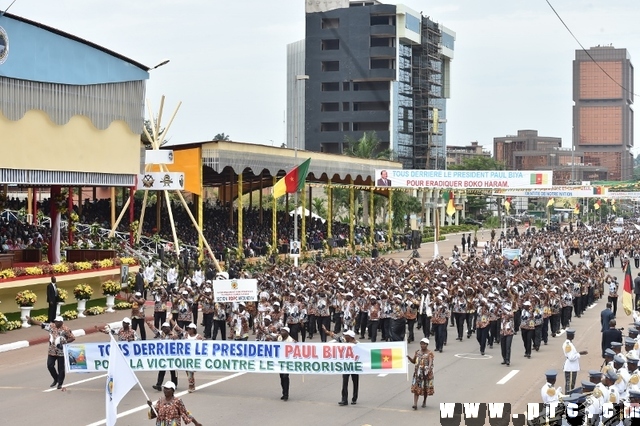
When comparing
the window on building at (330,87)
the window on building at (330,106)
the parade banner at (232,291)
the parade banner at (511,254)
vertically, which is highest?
the window on building at (330,87)

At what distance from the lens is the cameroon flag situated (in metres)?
17.3

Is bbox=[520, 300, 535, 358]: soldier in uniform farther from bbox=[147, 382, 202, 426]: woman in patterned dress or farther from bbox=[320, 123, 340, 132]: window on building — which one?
bbox=[320, 123, 340, 132]: window on building

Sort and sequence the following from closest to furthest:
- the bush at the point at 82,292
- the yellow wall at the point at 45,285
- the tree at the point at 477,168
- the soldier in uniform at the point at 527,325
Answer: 1. the soldier in uniform at the point at 527,325
2. the yellow wall at the point at 45,285
3. the bush at the point at 82,292
4. the tree at the point at 477,168

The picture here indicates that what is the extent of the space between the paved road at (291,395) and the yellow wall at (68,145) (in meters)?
9.10

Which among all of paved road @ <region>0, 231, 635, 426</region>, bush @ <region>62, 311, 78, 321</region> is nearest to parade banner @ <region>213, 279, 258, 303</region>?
paved road @ <region>0, 231, 635, 426</region>

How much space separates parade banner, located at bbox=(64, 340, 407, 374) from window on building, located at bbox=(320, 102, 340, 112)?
311 feet

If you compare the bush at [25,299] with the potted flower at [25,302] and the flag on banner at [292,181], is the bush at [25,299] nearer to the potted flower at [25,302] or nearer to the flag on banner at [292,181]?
the potted flower at [25,302]

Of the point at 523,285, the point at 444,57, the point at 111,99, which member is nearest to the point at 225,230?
the point at 111,99

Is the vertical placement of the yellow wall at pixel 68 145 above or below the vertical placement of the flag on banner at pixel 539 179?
above

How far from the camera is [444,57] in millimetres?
125625

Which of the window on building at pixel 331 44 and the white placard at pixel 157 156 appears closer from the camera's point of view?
the white placard at pixel 157 156

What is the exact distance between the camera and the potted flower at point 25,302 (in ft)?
92.9

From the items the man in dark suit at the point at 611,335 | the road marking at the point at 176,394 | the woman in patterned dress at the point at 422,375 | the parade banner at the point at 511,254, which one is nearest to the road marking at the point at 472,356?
the man in dark suit at the point at 611,335

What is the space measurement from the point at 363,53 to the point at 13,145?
268 feet
